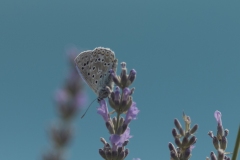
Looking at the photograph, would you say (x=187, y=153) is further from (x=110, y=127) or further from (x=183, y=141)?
(x=110, y=127)

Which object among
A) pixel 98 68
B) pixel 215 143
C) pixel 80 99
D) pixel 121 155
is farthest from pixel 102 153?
pixel 80 99

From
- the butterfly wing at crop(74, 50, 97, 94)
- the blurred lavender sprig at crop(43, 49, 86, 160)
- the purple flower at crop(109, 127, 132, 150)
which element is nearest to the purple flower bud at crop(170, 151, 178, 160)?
the purple flower at crop(109, 127, 132, 150)

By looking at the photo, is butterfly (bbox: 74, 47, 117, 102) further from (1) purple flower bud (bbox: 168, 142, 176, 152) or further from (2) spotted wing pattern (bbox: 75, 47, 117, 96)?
(1) purple flower bud (bbox: 168, 142, 176, 152)

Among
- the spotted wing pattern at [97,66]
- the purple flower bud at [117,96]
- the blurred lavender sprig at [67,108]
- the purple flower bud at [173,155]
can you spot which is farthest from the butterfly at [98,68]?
the blurred lavender sprig at [67,108]

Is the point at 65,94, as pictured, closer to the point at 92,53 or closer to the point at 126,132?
the point at 92,53

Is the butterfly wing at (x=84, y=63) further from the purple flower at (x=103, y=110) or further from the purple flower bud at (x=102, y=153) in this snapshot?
the purple flower bud at (x=102, y=153)

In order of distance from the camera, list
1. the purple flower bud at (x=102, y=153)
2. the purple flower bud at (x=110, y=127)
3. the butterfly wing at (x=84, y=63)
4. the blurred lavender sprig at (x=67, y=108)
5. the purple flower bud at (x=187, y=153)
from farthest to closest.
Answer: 1. the blurred lavender sprig at (x=67, y=108)
2. the butterfly wing at (x=84, y=63)
3. the purple flower bud at (x=110, y=127)
4. the purple flower bud at (x=102, y=153)
5. the purple flower bud at (x=187, y=153)

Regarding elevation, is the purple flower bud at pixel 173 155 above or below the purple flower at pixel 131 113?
below

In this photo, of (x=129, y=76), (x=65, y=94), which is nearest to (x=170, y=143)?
(x=129, y=76)

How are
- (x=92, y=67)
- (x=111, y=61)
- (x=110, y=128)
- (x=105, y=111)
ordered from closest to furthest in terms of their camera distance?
(x=110, y=128) < (x=105, y=111) < (x=111, y=61) < (x=92, y=67)
